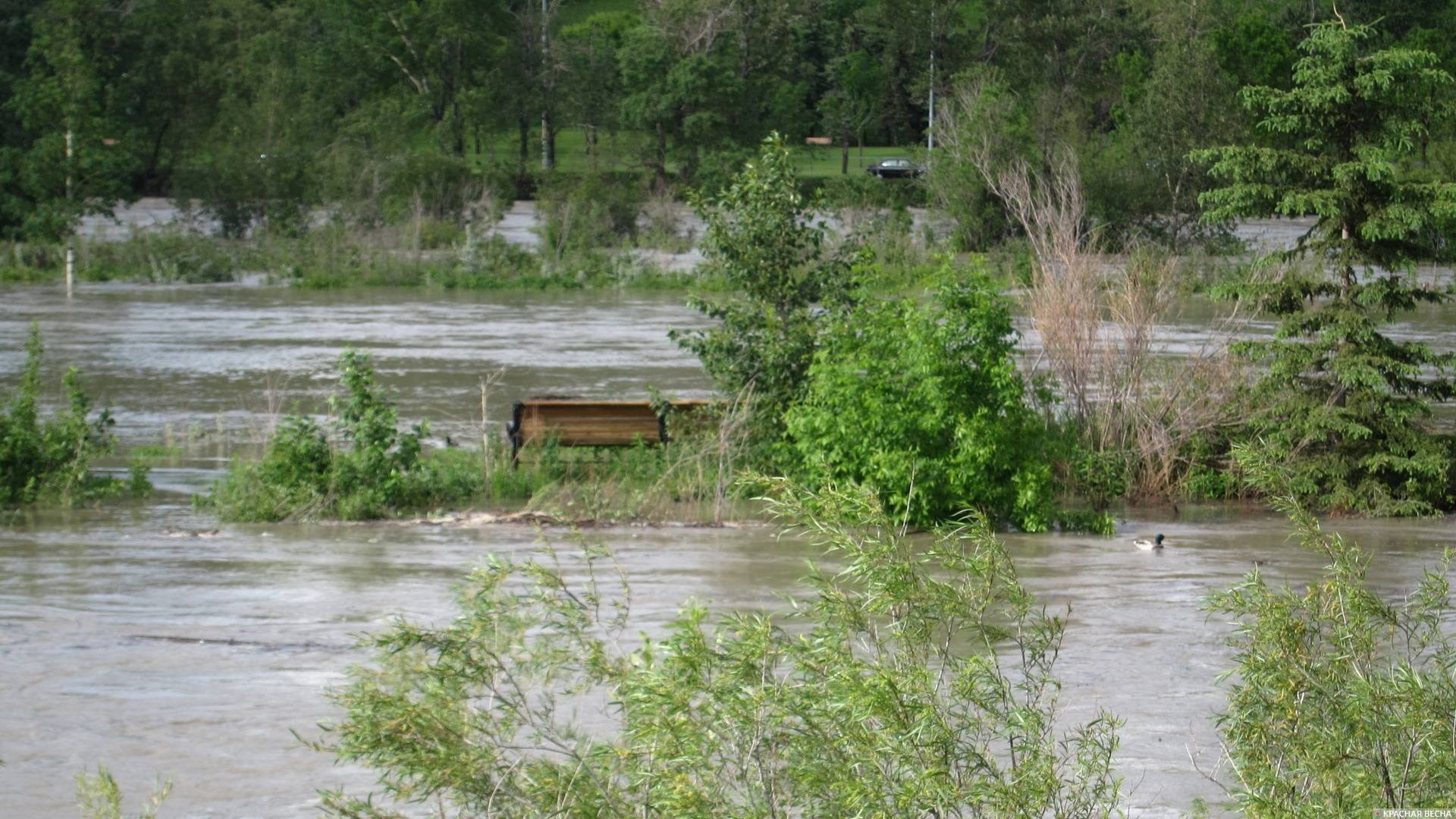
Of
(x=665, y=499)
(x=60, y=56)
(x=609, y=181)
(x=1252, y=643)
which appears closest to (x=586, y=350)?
(x=665, y=499)

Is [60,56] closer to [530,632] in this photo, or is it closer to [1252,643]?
[530,632]

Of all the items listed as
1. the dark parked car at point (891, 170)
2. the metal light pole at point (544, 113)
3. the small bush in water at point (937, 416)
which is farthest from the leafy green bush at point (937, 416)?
the metal light pole at point (544, 113)

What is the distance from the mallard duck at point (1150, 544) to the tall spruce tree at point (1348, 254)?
218 cm

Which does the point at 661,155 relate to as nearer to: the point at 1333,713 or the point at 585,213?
the point at 585,213

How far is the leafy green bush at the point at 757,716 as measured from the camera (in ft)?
15.4

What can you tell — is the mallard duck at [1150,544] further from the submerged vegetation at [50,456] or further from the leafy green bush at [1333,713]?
the submerged vegetation at [50,456]

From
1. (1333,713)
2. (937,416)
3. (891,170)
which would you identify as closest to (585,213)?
(891,170)

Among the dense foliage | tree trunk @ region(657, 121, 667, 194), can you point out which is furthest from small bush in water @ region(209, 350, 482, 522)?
tree trunk @ region(657, 121, 667, 194)

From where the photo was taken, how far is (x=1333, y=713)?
506cm

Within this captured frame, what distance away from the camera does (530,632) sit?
31.3 ft

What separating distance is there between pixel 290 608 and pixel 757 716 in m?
6.79

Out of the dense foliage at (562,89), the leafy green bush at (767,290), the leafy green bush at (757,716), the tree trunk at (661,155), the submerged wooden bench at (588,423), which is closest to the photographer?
the leafy green bush at (757,716)

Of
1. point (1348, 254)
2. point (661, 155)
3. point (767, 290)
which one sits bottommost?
point (767, 290)

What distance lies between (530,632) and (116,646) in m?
2.49
